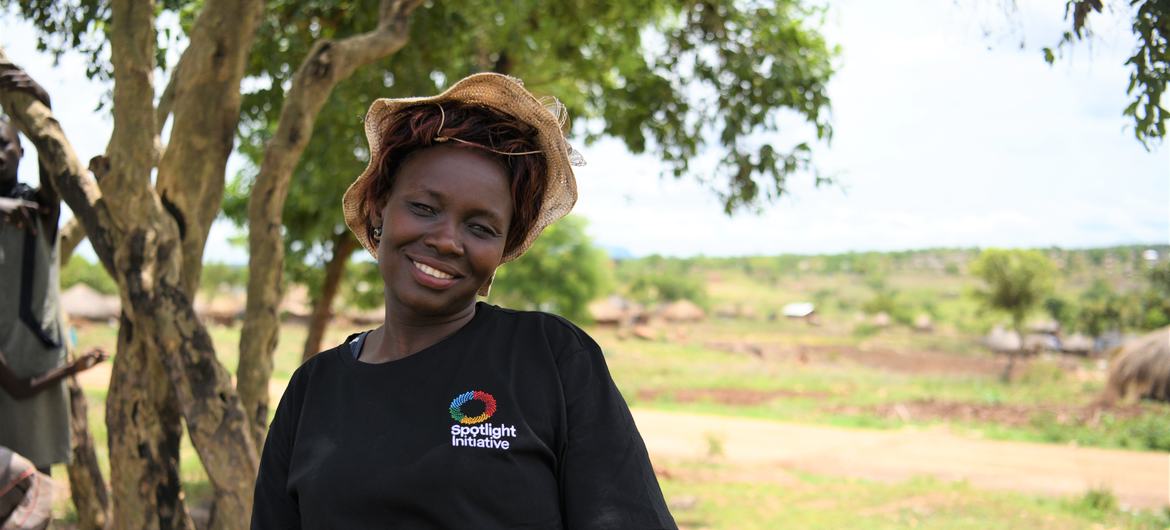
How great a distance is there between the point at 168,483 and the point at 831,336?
50546 mm

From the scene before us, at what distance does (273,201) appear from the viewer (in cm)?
459

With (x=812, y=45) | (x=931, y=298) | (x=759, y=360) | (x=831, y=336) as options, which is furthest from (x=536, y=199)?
(x=931, y=298)

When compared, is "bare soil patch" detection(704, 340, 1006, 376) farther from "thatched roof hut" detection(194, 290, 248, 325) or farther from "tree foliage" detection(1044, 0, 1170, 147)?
"tree foliage" detection(1044, 0, 1170, 147)

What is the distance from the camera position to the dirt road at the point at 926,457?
11828mm

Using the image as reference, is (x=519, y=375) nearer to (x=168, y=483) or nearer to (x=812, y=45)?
(x=168, y=483)

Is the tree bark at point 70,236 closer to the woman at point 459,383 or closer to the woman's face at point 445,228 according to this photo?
the woman at point 459,383

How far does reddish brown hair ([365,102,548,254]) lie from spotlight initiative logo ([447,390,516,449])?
34 centimetres

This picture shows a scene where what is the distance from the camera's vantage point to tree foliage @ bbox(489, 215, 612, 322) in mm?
28656

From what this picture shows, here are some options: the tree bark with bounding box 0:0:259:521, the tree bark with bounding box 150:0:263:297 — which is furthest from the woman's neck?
the tree bark with bounding box 150:0:263:297

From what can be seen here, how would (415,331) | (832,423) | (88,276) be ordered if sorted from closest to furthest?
(415,331), (832,423), (88,276)

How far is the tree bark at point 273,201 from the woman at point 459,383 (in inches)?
115

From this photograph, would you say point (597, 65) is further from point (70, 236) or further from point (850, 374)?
point (850, 374)

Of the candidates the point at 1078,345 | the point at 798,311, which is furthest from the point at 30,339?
the point at 798,311

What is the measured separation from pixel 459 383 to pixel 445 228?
0.77 ft
